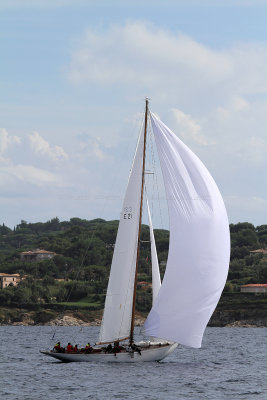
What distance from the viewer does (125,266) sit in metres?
47.5

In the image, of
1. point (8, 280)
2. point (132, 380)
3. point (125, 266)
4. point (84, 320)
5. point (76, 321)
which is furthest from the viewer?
point (8, 280)

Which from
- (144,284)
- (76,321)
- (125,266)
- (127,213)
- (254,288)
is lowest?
(76,321)

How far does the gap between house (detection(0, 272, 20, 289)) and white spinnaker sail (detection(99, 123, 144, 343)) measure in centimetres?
14764

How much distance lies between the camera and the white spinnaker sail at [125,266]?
47.5 meters

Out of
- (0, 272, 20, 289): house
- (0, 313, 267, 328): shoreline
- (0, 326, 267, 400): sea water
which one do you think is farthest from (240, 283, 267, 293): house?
(0, 326, 267, 400): sea water

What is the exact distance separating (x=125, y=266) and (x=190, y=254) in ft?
17.4

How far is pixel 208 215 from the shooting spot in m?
43.9

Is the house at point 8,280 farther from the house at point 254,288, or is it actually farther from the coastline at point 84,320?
the house at point 254,288

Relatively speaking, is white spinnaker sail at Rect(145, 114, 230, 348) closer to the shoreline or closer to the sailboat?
the sailboat

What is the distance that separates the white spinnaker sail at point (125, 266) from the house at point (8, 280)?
14764 centimetres

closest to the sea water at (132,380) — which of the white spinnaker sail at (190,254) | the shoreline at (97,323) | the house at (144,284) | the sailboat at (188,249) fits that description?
the sailboat at (188,249)

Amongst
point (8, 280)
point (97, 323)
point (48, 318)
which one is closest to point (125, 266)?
point (97, 323)

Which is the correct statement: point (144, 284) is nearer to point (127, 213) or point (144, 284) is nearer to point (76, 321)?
point (76, 321)

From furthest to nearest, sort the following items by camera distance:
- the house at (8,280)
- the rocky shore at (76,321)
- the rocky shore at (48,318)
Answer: the house at (8,280), the rocky shore at (48,318), the rocky shore at (76,321)
